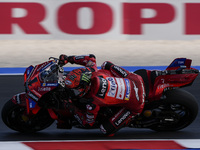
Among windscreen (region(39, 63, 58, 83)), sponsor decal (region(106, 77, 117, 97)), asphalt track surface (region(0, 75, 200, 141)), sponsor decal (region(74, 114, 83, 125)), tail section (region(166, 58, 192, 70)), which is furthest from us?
asphalt track surface (region(0, 75, 200, 141))

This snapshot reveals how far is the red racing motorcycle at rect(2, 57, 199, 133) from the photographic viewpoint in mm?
4848

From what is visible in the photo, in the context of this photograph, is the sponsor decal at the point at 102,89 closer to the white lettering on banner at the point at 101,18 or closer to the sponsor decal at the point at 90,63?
the sponsor decal at the point at 90,63

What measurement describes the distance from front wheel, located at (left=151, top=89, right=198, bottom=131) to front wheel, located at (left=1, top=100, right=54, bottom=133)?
4.25 ft

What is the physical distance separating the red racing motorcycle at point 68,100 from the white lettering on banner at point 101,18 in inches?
209

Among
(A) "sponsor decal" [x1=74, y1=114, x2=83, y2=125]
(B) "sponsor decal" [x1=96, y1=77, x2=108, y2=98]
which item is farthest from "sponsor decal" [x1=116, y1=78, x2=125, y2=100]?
(A) "sponsor decal" [x1=74, y1=114, x2=83, y2=125]

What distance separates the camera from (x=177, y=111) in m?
5.29

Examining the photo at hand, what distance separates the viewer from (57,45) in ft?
36.2

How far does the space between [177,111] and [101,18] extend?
5.54 metres

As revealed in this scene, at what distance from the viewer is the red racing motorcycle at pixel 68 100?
485 cm

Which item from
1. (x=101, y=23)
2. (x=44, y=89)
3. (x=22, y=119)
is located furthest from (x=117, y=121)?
(x=101, y=23)

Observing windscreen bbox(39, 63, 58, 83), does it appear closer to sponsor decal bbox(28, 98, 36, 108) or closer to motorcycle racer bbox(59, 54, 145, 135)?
motorcycle racer bbox(59, 54, 145, 135)

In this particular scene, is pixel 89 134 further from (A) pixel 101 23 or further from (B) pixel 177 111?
(A) pixel 101 23

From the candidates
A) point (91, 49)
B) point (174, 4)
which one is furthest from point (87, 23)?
point (174, 4)

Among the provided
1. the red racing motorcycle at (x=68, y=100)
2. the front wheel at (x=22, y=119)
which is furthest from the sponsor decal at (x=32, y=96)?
the front wheel at (x=22, y=119)
